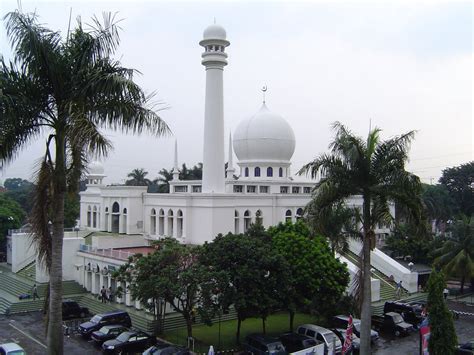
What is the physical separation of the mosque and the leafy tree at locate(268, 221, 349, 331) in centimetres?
717

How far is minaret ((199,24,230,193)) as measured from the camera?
33.6 metres

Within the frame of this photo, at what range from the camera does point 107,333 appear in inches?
844

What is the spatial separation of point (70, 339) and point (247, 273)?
9858 mm

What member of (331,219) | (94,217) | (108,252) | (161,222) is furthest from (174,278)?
(94,217)

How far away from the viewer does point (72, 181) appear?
29.5 ft

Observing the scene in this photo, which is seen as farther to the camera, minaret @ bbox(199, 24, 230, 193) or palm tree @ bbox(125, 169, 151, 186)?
palm tree @ bbox(125, 169, 151, 186)

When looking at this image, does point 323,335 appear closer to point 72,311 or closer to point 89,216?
point 72,311

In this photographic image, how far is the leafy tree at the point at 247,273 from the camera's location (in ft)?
63.3

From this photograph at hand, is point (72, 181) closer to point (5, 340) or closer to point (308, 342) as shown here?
point (308, 342)

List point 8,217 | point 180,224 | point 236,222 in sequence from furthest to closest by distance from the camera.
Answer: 1. point 8,217
2. point 236,222
3. point 180,224

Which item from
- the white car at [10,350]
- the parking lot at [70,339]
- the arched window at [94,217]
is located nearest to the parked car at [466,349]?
the parking lot at [70,339]

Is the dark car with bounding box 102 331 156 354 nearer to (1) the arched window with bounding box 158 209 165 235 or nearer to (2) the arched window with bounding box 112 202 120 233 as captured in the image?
(1) the arched window with bounding box 158 209 165 235

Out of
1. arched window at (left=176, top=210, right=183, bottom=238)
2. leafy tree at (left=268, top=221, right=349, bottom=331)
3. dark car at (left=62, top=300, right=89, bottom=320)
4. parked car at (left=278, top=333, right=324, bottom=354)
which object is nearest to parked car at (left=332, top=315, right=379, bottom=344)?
leafy tree at (left=268, top=221, right=349, bottom=331)

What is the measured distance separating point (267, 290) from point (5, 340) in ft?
41.9
